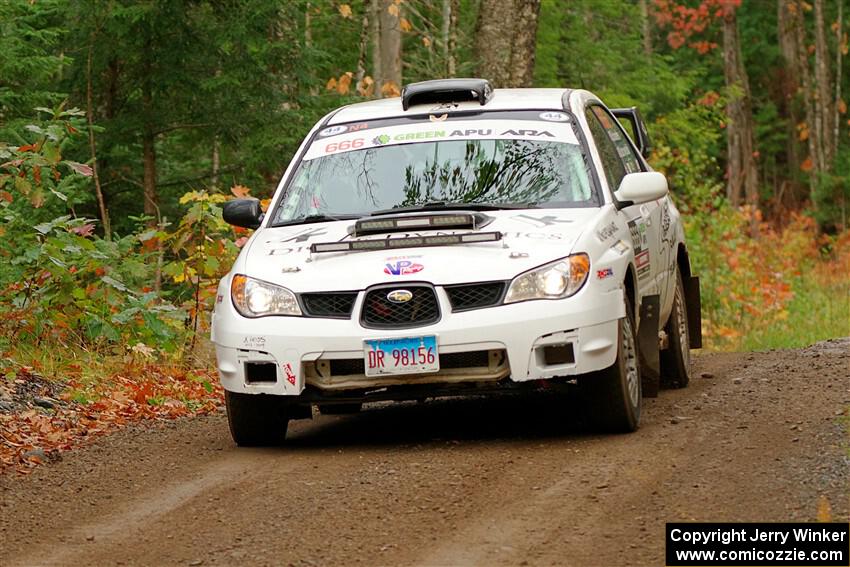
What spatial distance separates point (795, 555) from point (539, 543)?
0.94m

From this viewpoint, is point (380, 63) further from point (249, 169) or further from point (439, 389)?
point (439, 389)

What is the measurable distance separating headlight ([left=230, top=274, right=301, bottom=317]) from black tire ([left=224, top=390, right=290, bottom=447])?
0.52m

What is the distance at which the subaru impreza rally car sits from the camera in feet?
24.3

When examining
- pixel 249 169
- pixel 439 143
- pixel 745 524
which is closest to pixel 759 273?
pixel 249 169

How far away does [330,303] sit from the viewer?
7555mm

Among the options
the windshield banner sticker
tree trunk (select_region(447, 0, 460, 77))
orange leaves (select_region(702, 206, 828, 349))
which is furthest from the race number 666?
tree trunk (select_region(447, 0, 460, 77))

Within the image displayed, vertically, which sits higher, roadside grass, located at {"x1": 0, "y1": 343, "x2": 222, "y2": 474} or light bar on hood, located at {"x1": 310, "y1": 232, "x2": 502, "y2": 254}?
light bar on hood, located at {"x1": 310, "y1": 232, "x2": 502, "y2": 254}

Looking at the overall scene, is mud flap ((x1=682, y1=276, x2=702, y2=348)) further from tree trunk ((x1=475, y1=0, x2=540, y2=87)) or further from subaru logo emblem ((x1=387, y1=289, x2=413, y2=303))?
tree trunk ((x1=475, y1=0, x2=540, y2=87))

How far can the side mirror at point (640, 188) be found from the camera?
331 inches

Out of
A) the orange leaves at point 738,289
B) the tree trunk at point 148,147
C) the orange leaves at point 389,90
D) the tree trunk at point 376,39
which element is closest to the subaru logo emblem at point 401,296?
the orange leaves at point 738,289

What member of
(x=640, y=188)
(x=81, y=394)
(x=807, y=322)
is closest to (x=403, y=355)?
(x=640, y=188)

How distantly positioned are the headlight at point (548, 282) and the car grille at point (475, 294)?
63mm

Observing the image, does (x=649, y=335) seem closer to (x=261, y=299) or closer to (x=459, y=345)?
(x=459, y=345)

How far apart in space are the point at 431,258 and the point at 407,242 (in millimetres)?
251
